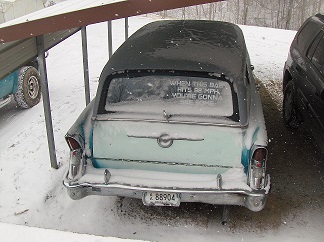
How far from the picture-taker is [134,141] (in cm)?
398

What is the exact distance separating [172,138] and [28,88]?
175 inches

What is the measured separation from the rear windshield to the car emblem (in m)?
0.19

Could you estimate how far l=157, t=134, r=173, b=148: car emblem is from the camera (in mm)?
3898

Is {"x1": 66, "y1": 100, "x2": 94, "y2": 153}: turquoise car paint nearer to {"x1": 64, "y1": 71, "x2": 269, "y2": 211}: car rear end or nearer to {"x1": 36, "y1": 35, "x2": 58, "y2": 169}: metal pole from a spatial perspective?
{"x1": 64, "y1": 71, "x2": 269, "y2": 211}: car rear end

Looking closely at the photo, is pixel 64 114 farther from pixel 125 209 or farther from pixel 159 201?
pixel 159 201

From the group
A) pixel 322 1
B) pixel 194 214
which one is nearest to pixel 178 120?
pixel 194 214

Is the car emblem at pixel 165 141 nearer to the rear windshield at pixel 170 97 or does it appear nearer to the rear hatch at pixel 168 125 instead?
the rear hatch at pixel 168 125

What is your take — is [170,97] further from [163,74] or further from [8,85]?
[8,85]

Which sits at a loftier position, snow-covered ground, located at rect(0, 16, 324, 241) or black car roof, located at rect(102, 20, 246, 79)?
black car roof, located at rect(102, 20, 246, 79)

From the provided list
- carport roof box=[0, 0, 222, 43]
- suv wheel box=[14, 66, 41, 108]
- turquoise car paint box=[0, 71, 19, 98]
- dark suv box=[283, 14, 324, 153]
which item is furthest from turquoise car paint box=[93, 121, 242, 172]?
suv wheel box=[14, 66, 41, 108]

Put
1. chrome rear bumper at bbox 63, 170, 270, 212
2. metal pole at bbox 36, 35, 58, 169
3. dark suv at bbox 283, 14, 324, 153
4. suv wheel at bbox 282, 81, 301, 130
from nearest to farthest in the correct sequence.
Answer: chrome rear bumper at bbox 63, 170, 270, 212 < metal pole at bbox 36, 35, 58, 169 < dark suv at bbox 283, 14, 324, 153 < suv wheel at bbox 282, 81, 301, 130

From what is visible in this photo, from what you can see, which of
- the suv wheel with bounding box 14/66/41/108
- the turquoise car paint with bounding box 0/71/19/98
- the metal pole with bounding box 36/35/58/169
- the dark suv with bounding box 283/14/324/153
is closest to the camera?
the metal pole with bounding box 36/35/58/169

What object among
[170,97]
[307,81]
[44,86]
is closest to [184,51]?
[170,97]

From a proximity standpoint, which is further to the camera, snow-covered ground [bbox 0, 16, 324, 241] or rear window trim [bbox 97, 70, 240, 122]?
snow-covered ground [bbox 0, 16, 324, 241]
